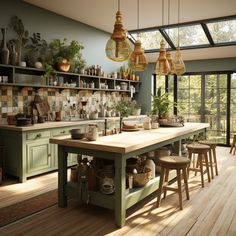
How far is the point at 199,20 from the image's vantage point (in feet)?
19.9

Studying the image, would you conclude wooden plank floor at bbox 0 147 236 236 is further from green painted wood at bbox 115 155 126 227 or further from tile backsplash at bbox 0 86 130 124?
tile backsplash at bbox 0 86 130 124

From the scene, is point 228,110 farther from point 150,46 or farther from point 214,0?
point 214,0

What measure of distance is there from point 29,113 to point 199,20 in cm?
410

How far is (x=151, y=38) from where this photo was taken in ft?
24.5

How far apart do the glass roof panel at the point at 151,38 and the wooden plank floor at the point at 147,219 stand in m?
4.70

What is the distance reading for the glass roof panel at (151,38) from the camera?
23.8 feet

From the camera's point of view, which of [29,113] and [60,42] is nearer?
[29,113]

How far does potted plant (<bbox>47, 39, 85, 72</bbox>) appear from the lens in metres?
5.52

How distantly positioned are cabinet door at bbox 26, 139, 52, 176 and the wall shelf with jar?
110 centimetres

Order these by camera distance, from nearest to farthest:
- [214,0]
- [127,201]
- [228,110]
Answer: [127,201], [214,0], [228,110]

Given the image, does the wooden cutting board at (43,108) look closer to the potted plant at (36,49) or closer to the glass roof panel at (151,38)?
the potted plant at (36,49)

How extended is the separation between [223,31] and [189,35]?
0.81 metres

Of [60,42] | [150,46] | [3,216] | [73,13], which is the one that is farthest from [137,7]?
[3,216]

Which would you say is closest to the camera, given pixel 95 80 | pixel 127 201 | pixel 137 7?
pixel 127 201
